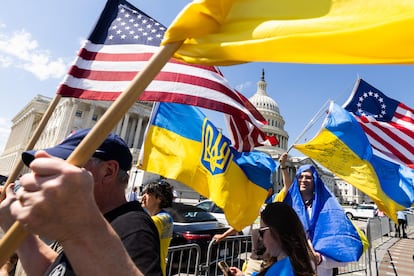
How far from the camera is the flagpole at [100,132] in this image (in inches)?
30.3

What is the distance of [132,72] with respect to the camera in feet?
9.30

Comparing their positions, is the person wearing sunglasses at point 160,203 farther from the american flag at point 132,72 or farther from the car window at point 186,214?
Answer: the car window at point 186,214

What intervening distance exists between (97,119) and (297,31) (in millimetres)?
60561

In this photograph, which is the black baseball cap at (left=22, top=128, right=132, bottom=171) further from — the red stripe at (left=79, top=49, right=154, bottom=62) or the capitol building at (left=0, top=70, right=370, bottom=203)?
the capitol building at (left=0, top=70, right=370, bottom=203)

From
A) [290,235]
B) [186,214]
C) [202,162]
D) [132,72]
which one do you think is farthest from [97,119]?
[290,235]

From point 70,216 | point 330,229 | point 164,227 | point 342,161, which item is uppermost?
point 342,161

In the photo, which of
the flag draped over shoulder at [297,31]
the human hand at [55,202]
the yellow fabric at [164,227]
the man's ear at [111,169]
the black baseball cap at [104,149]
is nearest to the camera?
the human hand at [55,202]

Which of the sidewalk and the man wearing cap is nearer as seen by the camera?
the man wearing cap

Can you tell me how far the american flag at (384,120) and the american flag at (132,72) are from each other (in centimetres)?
319

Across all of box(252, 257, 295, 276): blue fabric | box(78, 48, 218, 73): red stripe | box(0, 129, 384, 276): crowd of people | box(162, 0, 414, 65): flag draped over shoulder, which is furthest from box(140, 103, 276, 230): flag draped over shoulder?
box(162, 0, 414, 65): flag draped over shoulder

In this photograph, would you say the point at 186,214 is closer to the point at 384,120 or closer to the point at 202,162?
the point at 202,162

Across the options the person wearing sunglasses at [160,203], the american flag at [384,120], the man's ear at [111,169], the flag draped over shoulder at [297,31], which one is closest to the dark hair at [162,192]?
the person wearing sunglasses at [160,203]

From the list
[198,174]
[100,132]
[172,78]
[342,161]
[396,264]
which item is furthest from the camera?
[396,264]

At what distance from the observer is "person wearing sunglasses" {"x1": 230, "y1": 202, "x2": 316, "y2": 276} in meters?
1.83
